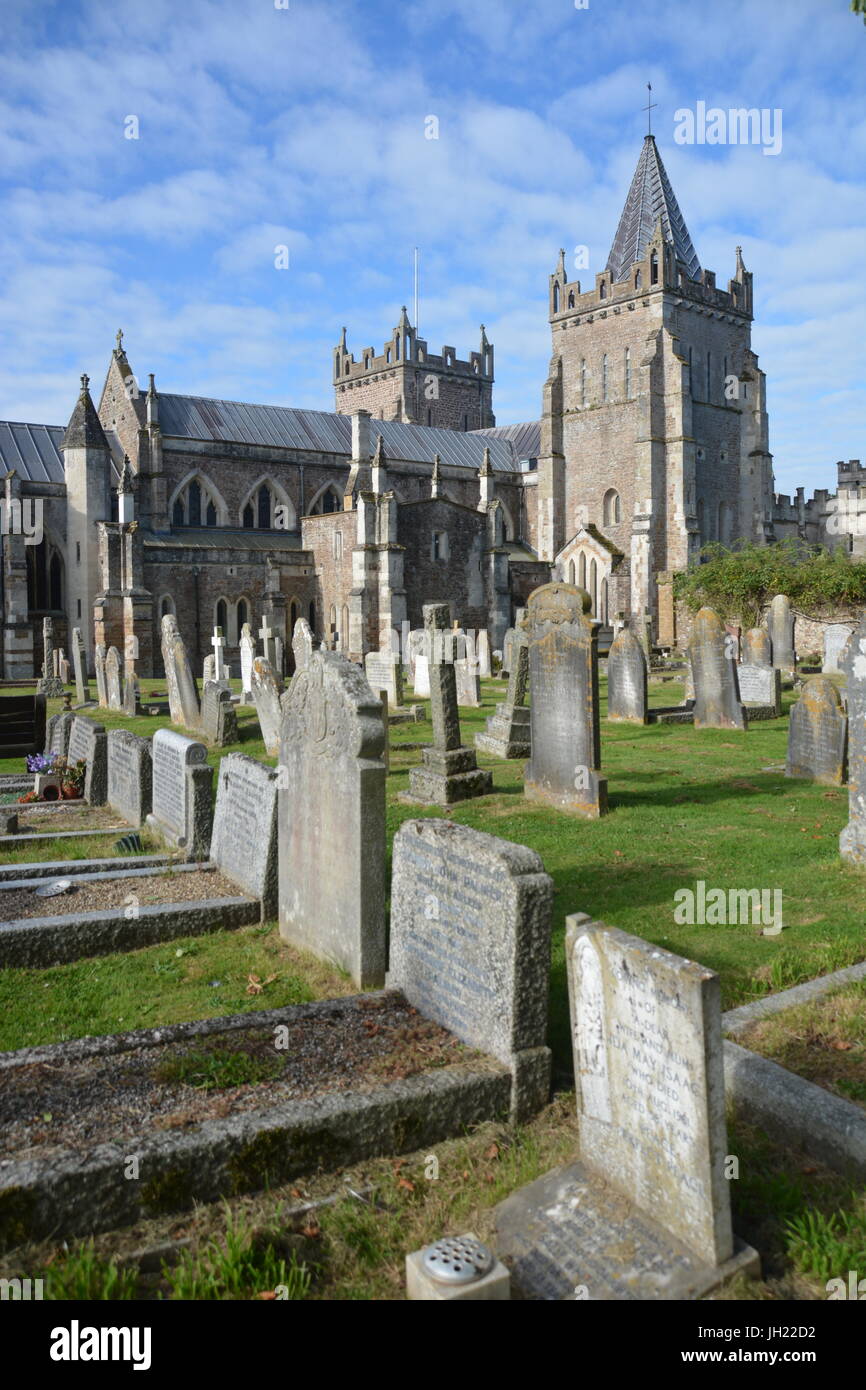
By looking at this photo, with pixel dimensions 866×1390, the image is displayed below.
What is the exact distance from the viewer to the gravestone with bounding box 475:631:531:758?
13.0 metres

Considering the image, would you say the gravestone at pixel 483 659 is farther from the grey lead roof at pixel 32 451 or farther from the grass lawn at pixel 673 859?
the grey lead roof at pixel 32 451

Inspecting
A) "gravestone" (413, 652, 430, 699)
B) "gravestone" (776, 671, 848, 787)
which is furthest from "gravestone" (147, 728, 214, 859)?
"gravestone" (413, 652, 430, 699)

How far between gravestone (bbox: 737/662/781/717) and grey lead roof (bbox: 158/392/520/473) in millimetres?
24950

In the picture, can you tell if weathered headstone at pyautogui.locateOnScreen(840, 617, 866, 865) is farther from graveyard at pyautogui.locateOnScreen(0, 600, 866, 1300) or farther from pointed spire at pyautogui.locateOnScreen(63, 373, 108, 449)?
pointed spire at pyautogui.locateOnScreen(63, 373, 108, 449)

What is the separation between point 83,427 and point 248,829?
30.3m

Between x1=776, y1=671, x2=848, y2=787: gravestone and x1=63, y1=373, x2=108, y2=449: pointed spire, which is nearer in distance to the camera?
x1=776, y1=671, x2=848, y2=787: gravestone

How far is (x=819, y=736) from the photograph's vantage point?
10.7m

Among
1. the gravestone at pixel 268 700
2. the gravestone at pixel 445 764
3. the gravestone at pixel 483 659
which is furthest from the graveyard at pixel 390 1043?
the gravestone at pixel 483 659

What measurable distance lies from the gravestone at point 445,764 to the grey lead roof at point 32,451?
2793 centimetres

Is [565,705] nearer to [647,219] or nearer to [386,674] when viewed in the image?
[386,674]

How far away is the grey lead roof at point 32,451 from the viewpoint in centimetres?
3450

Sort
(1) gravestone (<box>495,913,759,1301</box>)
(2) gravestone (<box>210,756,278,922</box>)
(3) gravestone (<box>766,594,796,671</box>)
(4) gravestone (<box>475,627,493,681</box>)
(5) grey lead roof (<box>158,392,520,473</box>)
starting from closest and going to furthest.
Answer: (1) gravestone (<box>495,913,759,1301</box>) → (2) gravestone (<box>210,756,278,922</box>) → (3) gravestone (<box>766,594,796,671</box>) → (4) gravestone (<box>475,627,493,681</box>) → (5) grey lead roof (<box>158,392,520,473</box>)

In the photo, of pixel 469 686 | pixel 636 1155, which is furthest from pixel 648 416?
pixel 636 1155
